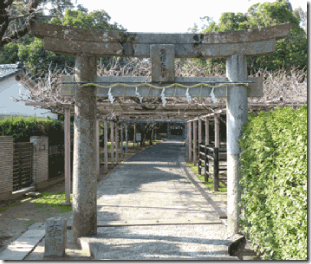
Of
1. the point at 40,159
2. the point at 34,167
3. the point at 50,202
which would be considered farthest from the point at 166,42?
the point at 40,159

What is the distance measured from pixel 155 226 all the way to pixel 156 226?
0.06ft

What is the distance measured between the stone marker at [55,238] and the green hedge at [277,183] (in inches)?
111

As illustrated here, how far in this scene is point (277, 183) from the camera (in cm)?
316

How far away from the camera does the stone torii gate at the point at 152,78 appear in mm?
4566

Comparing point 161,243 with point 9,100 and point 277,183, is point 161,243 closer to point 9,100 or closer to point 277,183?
point 277,183

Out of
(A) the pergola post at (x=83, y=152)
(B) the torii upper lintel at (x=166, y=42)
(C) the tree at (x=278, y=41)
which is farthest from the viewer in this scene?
(C) the tree at (x=278, y=41)

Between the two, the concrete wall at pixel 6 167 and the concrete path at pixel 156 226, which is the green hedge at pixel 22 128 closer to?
the concrete wall at pixel 6 167

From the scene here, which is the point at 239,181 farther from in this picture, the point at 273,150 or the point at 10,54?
the point at 10,54

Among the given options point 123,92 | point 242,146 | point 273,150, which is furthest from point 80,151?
point 273,150

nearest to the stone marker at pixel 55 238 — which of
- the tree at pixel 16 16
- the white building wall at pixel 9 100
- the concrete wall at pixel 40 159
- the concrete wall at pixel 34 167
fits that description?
the tree at pixel 16 16

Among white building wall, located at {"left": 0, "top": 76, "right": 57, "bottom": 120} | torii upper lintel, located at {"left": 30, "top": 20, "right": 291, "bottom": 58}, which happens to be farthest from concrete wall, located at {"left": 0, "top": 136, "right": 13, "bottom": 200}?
white building wall, located at {"left": 0, "top": 76, "right": 57, "bottom": 120}

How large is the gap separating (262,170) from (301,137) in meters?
1.11

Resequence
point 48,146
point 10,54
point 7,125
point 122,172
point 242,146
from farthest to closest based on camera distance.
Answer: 1. point 10,54
2. point 122,172
3. point 48,146
4. point 7,125
5. point 242,146

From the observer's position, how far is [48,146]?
34.4 ft
